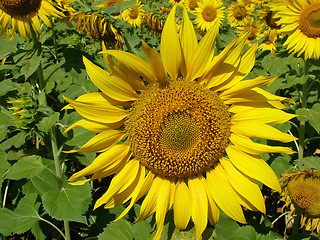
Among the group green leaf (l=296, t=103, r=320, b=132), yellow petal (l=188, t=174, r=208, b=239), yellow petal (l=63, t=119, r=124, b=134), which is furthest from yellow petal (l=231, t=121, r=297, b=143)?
green leaf (l=296, t=103, r=320, b=132)

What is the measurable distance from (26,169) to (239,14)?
17.7ft

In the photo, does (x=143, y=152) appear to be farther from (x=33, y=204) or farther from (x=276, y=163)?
(x=276, y=163)

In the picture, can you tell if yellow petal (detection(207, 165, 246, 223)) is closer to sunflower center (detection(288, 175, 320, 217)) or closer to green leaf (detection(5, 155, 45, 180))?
sunflower center (detection(288, 175, 320, 217))

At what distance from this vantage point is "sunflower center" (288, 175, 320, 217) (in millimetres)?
2156

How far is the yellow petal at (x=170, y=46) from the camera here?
4.55 feet

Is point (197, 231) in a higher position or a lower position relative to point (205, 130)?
lower

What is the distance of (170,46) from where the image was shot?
56.1 inches

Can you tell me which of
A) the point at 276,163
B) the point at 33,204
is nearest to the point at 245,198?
the point at 276,163

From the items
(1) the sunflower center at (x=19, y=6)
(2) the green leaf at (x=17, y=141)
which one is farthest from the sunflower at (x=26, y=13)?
(2) the green leaf at (x=17, y=141)

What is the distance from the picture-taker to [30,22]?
8.96ft

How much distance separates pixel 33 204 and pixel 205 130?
1.57 m

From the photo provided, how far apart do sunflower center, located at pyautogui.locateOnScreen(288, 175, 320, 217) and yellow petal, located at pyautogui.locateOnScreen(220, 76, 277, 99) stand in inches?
42.1

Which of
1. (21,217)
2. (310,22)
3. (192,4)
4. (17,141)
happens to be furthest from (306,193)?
(192,4)

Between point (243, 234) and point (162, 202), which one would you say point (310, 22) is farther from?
point (162, 202)
